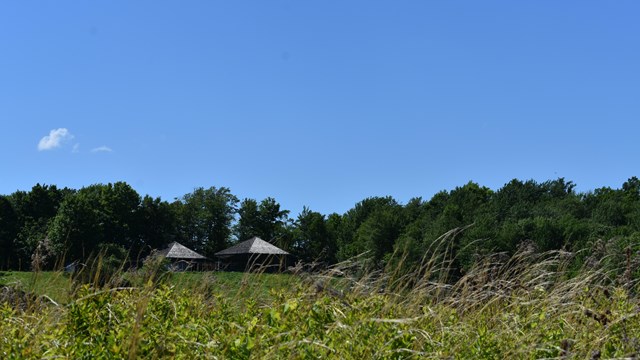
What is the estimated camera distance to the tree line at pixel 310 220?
43.2 meters

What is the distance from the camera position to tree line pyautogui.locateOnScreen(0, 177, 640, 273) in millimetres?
43188

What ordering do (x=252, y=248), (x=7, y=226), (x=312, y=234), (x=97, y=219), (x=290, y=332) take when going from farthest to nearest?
(x=312, y=234)
(x=252, y=248)
(x=7, y=226)
(x=97, y=219)
(x=290, y=332)

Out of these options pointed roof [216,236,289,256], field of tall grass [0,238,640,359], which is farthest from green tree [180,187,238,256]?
field of tall grass [0,238,640,359]

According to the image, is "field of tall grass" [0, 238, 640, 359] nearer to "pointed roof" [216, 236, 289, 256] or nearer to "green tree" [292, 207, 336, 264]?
"pointed roof" [216, 236, 289, 256]

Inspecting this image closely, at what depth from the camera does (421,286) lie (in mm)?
5953

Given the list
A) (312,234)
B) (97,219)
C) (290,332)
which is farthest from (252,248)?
(290,332)

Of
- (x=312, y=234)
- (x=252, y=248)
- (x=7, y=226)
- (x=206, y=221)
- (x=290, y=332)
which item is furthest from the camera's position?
(x=206, y=221)

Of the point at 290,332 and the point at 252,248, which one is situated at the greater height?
the point at 252,248

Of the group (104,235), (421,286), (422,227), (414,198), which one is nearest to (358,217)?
(414,198)

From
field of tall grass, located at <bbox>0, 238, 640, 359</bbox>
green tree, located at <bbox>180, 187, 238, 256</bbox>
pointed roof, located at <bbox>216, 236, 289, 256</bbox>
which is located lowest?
field of tall grass, located at <bbox>0, 238, 640, 359</bbox>

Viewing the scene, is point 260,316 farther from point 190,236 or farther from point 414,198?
point 190,236

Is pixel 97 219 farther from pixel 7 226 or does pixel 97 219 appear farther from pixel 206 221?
pixel 206 221

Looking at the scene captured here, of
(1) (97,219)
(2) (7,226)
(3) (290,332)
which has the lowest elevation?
(3) (290,332)

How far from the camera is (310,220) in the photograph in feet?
230
